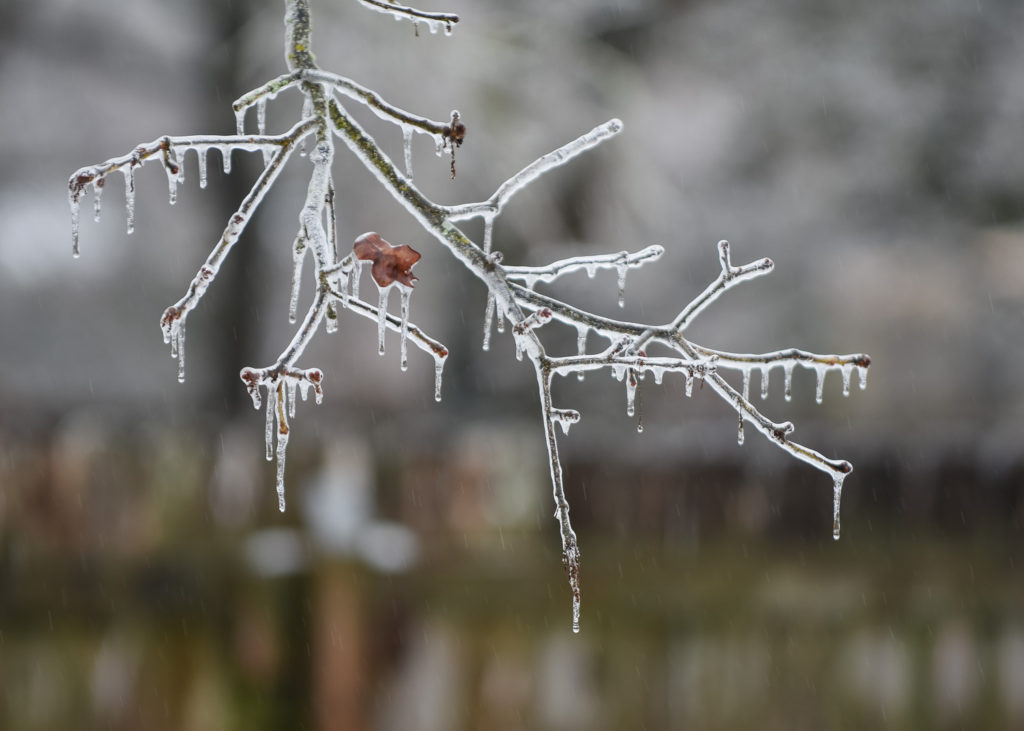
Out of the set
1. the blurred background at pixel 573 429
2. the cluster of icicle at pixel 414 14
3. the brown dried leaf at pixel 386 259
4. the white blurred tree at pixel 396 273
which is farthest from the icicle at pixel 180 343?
the blurred background at pixel 573 429

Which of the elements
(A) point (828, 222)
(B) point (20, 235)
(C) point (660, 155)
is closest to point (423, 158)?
(C) point (660, 155)

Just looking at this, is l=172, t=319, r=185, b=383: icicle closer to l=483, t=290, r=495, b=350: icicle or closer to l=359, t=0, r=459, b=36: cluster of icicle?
l=483, t=290, r=495, b=350: icicle

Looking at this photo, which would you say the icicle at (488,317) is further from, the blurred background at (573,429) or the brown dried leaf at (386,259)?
the blurred background at (573,429)

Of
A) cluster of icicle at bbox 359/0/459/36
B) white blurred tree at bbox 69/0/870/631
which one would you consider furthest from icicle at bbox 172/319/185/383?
cluster of icicle at bbox 359/0/459/36

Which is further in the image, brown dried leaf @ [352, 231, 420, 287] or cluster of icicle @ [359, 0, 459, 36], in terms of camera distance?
cluster of icicle @ [359, 0, 459, 36]

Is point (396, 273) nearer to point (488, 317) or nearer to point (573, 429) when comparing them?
point (488, 317)

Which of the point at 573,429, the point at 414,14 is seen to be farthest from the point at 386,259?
the point at 573,429
